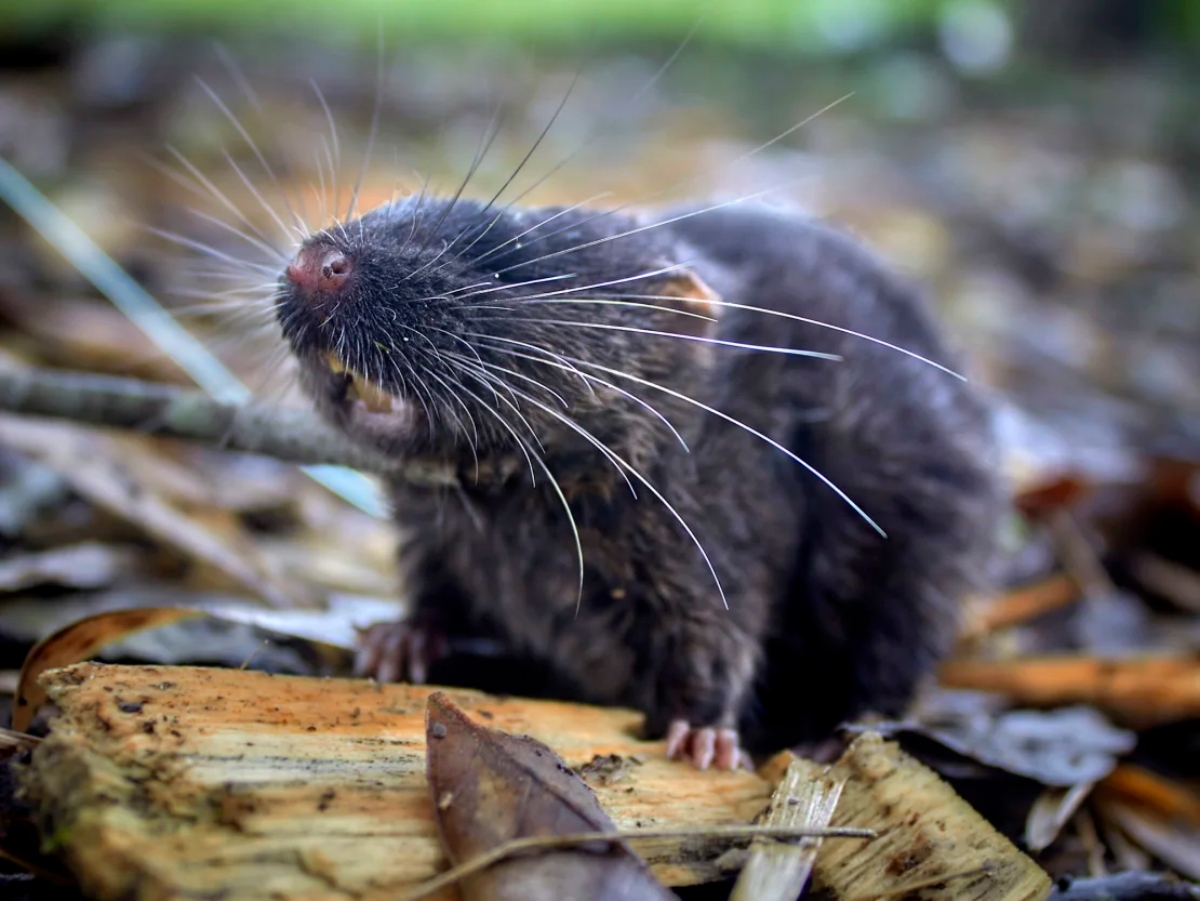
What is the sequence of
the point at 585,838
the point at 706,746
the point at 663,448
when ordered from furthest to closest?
the point at 663,448
the point at 706,746
the point at 585,838

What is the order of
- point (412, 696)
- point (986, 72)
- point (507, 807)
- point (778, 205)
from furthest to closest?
point (986, 72), point (778, 205), point (412, 696), point (507, 807)

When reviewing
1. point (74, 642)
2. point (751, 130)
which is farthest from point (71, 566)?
point (751, 130)

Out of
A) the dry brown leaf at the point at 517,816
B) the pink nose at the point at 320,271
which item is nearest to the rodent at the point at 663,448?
the pink nose at the point at 320,271

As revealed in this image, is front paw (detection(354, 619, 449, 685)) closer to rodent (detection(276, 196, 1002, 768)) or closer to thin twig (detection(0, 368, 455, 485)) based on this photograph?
rodent (detection(276, 196, 1002, 768))

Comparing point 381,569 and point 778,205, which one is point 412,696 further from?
point 778,205

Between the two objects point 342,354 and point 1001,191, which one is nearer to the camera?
point 342,354

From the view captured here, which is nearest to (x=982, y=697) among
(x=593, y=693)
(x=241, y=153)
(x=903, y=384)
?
(x=903, y=384)

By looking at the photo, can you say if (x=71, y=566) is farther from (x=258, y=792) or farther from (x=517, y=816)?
(x=517, y=816)
